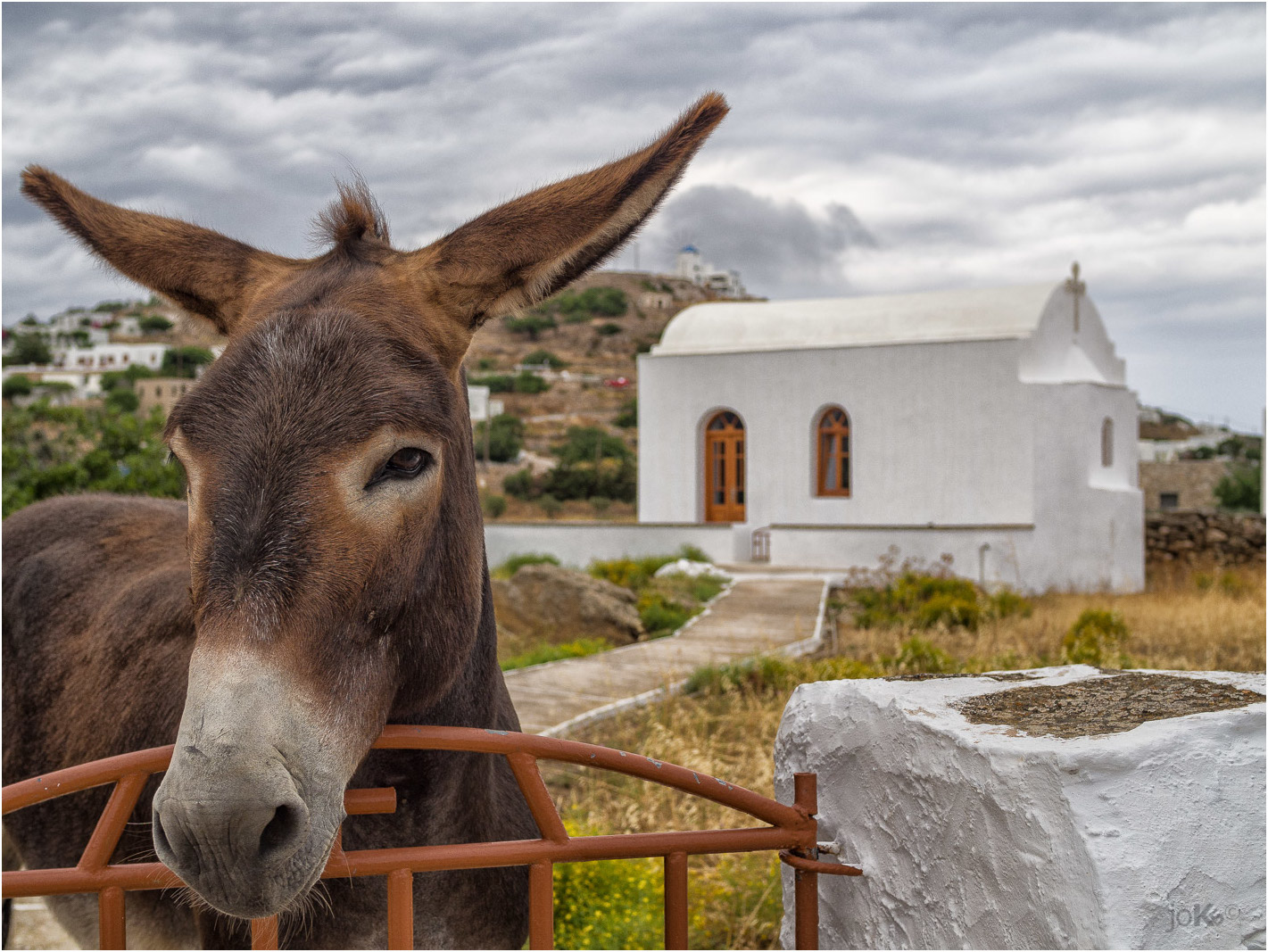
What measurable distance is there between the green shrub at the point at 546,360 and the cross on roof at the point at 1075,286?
4974 centimetres

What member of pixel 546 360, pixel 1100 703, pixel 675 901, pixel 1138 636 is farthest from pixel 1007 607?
pixel 546 360

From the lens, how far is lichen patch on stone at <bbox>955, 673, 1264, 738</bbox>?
1493mm

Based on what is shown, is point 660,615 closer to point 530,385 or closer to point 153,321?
point 153,321

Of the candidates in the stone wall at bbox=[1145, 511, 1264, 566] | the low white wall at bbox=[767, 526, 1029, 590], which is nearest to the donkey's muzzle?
the low white wall at bbox=[767, 526, 1029, 590]

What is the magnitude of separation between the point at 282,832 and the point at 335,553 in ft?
1.30

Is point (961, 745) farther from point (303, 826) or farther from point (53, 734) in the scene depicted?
point (53, 734)

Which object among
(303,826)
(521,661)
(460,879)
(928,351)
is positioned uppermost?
(928,351)

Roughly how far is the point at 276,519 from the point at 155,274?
87 cm

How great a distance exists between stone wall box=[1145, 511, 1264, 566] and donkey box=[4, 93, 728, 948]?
22102 millimetres

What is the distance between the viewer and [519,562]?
18.1m

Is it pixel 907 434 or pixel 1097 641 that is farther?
pixel 907 434

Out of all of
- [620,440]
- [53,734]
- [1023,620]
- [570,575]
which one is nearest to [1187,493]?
[620,440]

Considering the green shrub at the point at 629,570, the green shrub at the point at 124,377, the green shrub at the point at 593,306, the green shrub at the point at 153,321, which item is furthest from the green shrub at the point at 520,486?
the green shrub at the point at 593,306

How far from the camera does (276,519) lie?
1.43 m
